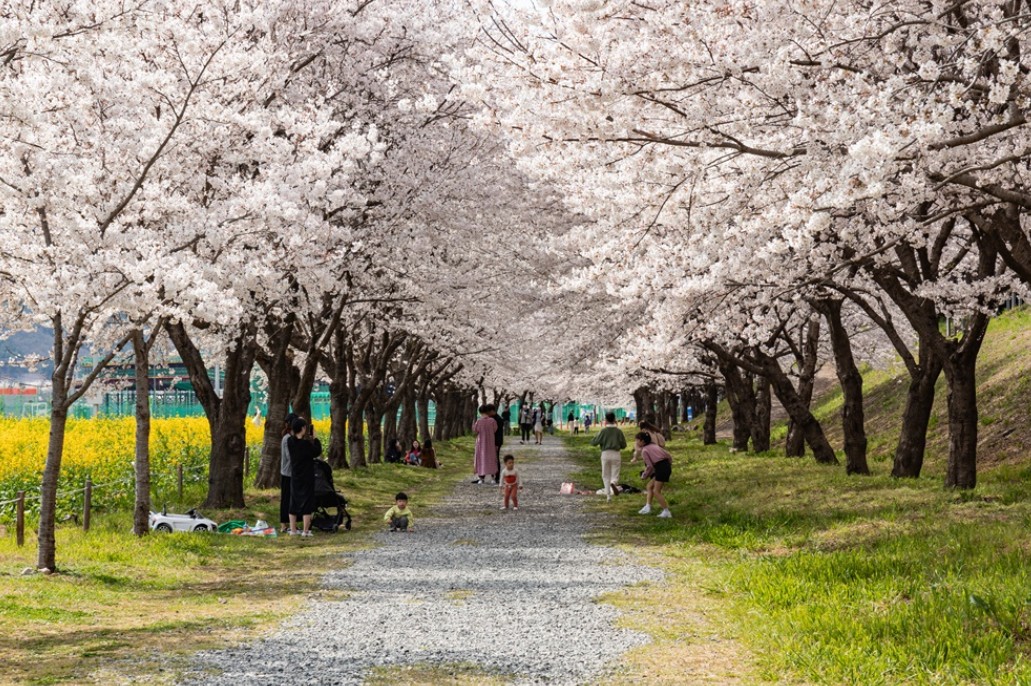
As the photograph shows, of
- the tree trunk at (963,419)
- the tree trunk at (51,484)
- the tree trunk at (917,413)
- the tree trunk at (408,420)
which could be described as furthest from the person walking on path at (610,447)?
the tree trunk at (408,420)

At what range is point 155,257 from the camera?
10.9m

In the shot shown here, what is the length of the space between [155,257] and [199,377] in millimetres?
8001

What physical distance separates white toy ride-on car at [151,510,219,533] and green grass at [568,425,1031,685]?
5.97m

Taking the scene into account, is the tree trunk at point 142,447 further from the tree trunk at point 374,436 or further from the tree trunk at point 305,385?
the tree trunk at point 374,436

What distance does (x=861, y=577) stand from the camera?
33.5ft

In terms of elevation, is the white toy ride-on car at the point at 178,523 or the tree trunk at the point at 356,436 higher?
the tree trunk at the point at 356,436

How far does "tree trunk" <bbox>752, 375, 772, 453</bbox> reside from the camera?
114ft

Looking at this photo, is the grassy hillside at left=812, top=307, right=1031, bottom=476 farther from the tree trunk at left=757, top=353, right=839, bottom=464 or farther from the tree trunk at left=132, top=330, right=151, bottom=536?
the tree trunk at left=132, top=330, right=151, bottom=536

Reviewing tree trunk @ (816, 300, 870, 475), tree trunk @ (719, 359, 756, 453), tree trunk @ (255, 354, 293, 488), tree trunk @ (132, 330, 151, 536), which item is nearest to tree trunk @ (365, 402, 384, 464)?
tree trunk @ (719, 359, 756, 453)

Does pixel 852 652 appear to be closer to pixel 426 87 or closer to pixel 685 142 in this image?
pixel 685 142

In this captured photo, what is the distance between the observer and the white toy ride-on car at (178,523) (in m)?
16.0

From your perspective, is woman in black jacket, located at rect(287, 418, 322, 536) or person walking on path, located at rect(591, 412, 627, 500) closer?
woman in black jacket, located at rect(287, 418, 322, 536)

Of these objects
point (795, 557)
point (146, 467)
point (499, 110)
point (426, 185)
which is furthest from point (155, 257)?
point (426, 185)

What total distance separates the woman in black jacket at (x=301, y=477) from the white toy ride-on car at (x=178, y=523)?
1.27m
